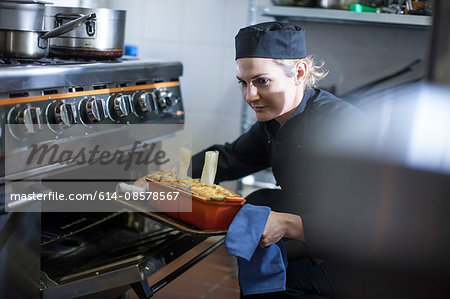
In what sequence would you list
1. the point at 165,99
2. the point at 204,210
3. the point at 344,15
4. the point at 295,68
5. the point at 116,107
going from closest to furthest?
1. the point at 204,210
2. the point at 295,68
3. the point at 116,107
4. the point at 165,99
5. the point at 344,15

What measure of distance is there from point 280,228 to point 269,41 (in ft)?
1.77

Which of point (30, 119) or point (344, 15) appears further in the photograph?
point (344, 15)

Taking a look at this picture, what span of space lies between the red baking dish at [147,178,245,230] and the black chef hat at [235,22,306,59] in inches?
17.6

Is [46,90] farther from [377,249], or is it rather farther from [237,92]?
[237,92]

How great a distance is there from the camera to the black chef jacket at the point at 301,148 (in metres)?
1.61

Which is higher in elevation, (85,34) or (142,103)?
(85,34)

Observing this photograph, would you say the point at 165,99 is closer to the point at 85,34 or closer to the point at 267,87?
the point at 85,34

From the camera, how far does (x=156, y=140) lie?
2.10 metres

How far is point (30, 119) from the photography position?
5.02 feet

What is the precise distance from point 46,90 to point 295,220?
2.58 feet

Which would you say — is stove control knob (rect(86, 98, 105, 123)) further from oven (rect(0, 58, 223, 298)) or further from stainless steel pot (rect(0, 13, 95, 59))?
A: stainless steel pot (rect(0, 13, 95, 59))

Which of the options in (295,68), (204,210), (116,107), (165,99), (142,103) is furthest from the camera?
(165,99)

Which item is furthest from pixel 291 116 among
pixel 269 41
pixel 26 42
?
pixel 26 42

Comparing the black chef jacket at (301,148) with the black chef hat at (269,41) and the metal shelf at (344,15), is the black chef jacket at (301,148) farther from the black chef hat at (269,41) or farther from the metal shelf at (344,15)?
the metal shelf at (344,15)
